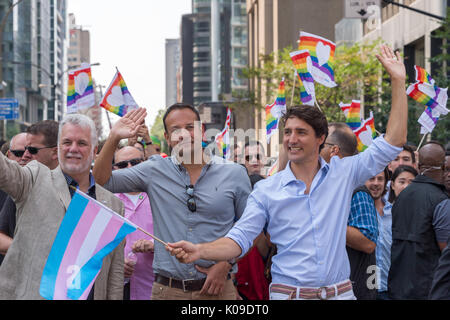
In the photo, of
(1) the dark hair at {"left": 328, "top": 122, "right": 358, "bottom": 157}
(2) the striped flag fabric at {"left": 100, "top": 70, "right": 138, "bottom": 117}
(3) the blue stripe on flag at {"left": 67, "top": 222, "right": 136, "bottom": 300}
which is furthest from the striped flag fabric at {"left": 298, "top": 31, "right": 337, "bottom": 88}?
(3) the blue stripe on flag at {"left": 67, "top": 222, "right": 136, "bottom": 300}

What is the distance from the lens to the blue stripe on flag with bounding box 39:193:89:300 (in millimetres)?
3832

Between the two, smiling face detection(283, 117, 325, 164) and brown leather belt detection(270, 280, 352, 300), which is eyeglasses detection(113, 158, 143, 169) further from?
brown leather belt detection(270, 280, 352, 300)

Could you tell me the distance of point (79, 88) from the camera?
35.4 feet

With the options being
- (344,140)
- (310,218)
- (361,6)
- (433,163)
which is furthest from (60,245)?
(361,6)

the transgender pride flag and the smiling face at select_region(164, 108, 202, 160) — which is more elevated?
the smiling face at select_region(164, 108, 202, 160)

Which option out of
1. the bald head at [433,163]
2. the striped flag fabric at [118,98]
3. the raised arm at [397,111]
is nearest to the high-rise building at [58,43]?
the striped flag fabric at [118,98]

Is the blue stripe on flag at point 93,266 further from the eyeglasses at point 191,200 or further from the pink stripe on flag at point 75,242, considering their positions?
the eyeglasses at point 191,200

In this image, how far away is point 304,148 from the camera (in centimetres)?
448

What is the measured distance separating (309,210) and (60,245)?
1.49 meters

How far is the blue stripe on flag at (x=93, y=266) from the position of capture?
3.82 m

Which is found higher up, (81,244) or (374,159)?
(374,159)

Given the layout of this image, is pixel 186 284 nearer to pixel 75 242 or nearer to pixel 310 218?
pixel 310 218

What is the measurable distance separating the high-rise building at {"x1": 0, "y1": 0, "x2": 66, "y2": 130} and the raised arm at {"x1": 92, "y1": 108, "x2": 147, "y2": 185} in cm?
6402
